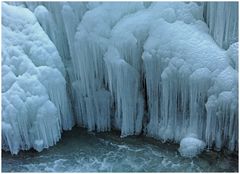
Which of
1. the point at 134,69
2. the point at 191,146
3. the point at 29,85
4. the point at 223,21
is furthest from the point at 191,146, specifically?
the point at 29,85

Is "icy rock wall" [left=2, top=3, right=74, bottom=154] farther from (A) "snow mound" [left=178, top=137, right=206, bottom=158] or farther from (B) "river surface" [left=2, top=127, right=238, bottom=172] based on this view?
(A) "snow mound" [left=178, top=137, right=206, bottom=158]

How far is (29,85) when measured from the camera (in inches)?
330

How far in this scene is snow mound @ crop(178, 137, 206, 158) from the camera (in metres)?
8.27

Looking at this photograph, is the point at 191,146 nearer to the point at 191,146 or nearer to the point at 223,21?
the point at 191,146

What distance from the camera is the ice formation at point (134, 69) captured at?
26.0 ft

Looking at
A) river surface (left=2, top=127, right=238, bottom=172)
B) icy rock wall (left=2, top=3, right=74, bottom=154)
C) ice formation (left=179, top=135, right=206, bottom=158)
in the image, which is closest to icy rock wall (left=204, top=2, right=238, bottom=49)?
ice formation (left=179, top=135, right=206, bottom=158)

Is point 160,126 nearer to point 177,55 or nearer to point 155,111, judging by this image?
point 155,111

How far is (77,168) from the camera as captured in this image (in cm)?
827

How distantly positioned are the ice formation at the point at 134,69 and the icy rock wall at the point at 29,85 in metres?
0.02

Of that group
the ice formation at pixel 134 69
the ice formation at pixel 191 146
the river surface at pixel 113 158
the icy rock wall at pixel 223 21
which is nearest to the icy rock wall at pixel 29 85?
the ice formation at pixel 134 69

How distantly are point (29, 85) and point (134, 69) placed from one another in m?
2.22

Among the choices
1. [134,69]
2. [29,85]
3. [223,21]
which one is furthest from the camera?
[134,69]

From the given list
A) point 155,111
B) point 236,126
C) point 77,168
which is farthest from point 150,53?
point 77,168

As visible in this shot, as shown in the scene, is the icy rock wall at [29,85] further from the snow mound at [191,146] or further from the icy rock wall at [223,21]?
the icy rock wall at [223,21]
